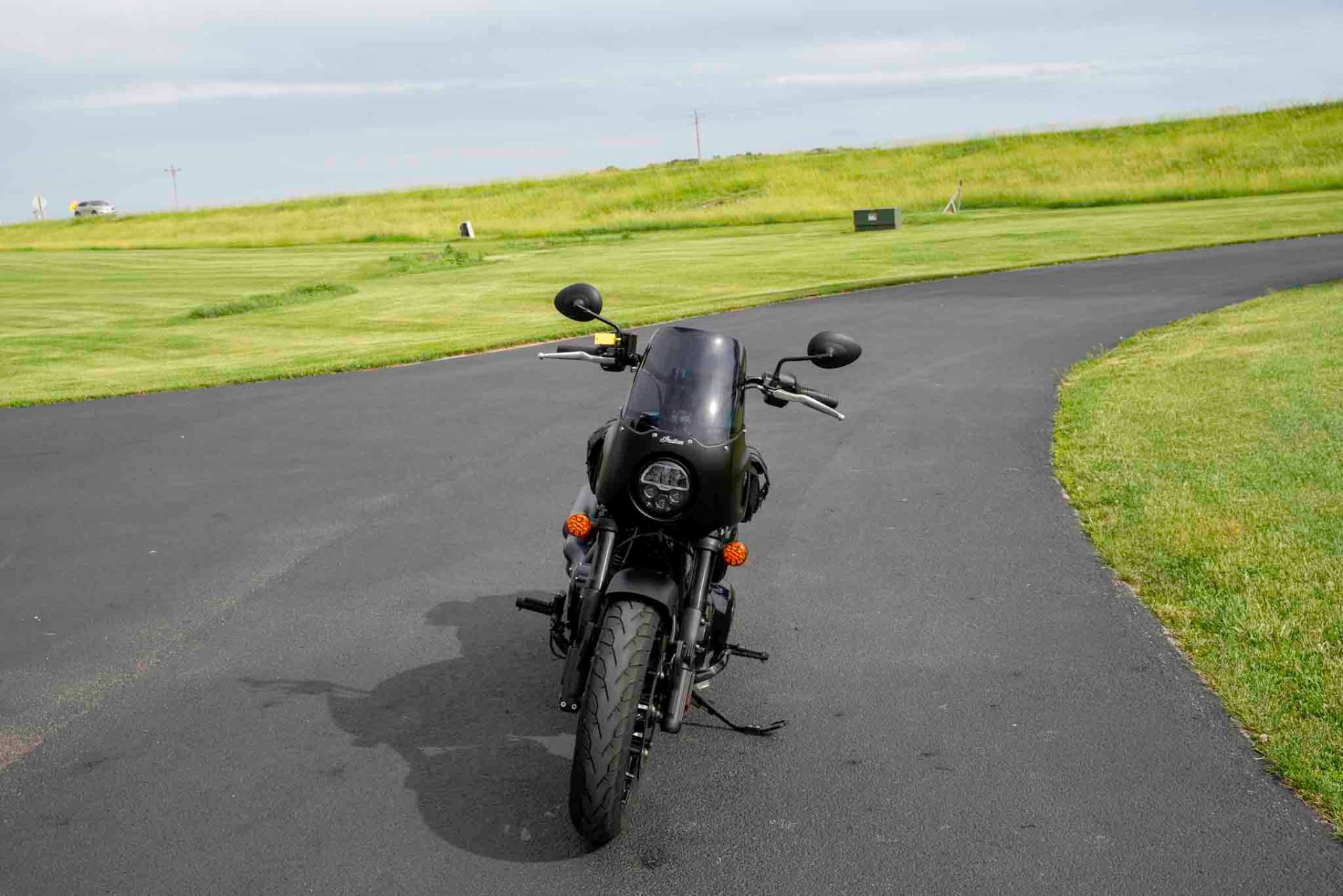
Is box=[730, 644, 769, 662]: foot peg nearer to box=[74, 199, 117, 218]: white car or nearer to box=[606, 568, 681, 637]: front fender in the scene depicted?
box=[606, 568, 681, 637]: front fender

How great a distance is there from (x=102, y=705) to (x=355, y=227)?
62.5 m

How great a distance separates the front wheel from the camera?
14.1 feet

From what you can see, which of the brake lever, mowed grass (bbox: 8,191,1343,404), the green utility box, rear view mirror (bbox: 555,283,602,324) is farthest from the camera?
the green utility box

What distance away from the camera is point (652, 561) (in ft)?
16.4

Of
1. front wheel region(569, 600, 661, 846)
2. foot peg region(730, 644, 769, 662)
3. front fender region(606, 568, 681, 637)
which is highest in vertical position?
front fender region(606, 568, 681, 637)

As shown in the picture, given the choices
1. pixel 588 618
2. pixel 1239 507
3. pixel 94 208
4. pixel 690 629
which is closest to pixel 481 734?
pixel 588 618

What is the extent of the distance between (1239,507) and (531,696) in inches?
207

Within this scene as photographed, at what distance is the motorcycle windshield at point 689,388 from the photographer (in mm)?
4832

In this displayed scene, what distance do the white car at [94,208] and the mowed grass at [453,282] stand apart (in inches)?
2214

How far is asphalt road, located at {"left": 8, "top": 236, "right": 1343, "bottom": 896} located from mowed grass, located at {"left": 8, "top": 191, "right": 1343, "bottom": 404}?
7.64 meters

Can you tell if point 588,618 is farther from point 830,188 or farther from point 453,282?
point 830,188

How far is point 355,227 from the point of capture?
6550 cm

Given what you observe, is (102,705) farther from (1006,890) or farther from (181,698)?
(1006,890)

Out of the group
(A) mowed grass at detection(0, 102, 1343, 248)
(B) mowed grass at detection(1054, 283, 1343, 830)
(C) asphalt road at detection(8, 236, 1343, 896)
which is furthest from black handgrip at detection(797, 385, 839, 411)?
(A) mowed grass at detection(0, 102, 1343, 248)
